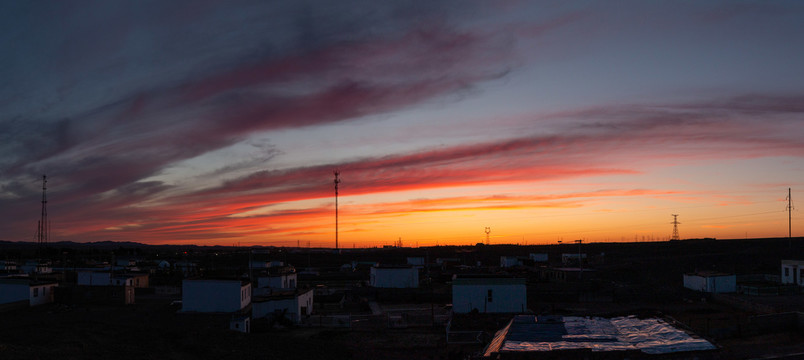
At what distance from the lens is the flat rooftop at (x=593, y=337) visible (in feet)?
52.5

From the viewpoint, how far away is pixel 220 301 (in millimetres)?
40969

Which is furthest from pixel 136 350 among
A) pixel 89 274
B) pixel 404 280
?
pixel 89 274

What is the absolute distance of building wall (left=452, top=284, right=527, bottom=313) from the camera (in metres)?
39.3

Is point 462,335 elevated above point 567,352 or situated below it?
below

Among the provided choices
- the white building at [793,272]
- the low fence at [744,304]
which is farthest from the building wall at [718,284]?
the white building at [793,272]

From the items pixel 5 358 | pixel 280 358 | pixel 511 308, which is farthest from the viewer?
pixel 511 308

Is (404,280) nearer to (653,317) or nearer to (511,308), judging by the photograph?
(511,308)

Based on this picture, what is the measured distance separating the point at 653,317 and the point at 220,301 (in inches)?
1170

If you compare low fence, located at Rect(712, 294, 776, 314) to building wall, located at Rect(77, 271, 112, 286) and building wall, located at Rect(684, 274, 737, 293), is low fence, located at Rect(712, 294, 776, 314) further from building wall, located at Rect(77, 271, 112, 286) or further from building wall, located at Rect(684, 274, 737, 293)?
building wall, located at Rect(77, 271, 112, 286)

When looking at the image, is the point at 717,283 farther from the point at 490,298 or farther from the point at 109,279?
the point at 109,279

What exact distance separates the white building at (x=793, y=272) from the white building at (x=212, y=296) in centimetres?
4687

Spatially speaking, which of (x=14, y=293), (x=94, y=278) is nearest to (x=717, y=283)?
(x=14, y=293)

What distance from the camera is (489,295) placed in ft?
130

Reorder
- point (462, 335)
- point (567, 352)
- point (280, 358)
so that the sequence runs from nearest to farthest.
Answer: point (567, 352) → point (280, 358) → point (462, 335)
